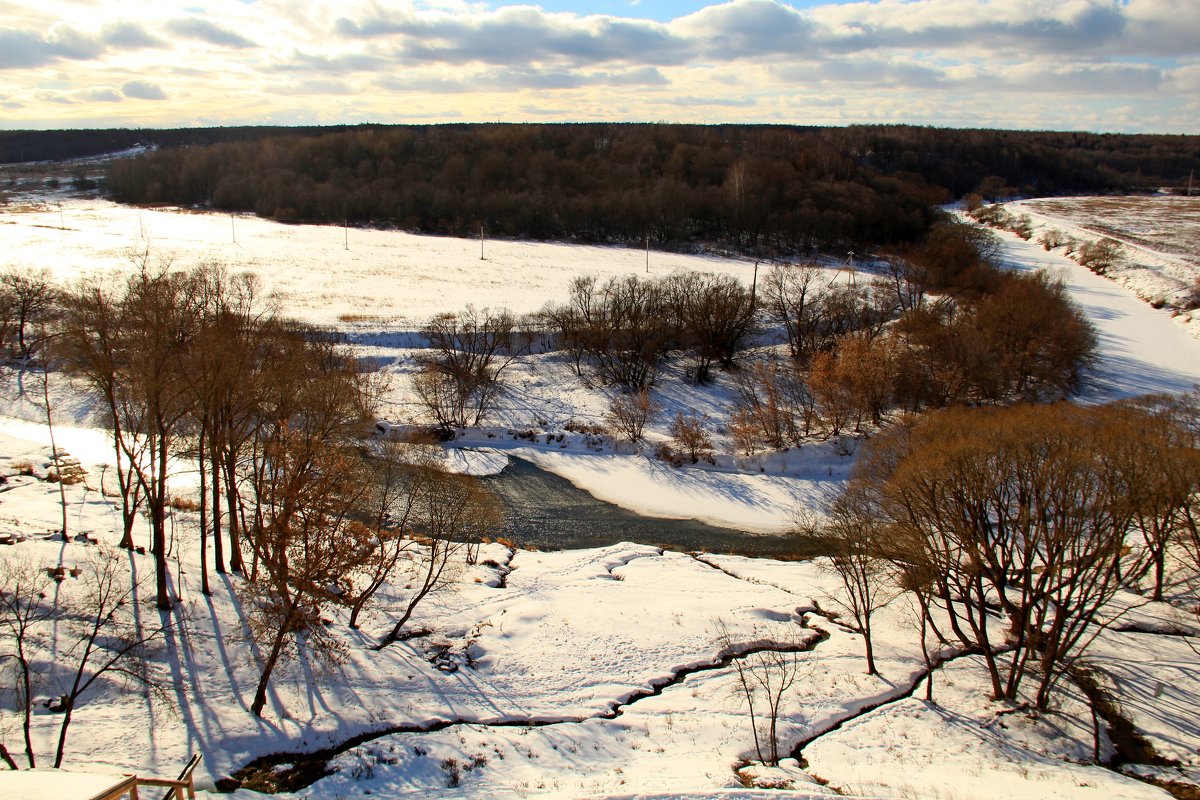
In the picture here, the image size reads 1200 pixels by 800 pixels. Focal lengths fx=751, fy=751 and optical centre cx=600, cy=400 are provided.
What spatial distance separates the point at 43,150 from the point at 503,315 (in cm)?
18034

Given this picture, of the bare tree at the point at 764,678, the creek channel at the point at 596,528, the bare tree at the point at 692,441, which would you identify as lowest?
the creek channel at the point at 596,528

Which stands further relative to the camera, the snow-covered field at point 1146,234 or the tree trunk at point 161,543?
the snow-covered field at point 1146,234

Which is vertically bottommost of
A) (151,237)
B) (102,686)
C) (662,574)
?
(662,574)

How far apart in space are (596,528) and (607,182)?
77.2 m

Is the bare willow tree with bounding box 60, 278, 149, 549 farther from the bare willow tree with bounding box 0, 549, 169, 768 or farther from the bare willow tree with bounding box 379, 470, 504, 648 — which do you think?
the bare willow tree with bounding box 379, 470, 504, 648

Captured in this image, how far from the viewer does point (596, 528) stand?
3153 centimetres

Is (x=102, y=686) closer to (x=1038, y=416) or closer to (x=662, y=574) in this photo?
(x=662, y=574)

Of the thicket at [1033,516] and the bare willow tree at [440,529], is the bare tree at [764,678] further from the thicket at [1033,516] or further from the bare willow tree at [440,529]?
the bare willow tree at [440,529]

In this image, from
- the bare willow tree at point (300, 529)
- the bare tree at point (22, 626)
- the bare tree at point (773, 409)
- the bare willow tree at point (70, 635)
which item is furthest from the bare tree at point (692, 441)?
the bare tree at point (22, 626)

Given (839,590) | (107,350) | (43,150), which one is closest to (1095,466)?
(839,590)

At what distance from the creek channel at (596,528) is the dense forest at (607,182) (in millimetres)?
57226

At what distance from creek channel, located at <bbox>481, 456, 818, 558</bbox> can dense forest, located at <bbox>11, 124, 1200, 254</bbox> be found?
188 feet

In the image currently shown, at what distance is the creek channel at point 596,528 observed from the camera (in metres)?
30.0

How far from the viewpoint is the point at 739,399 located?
44719 mm
